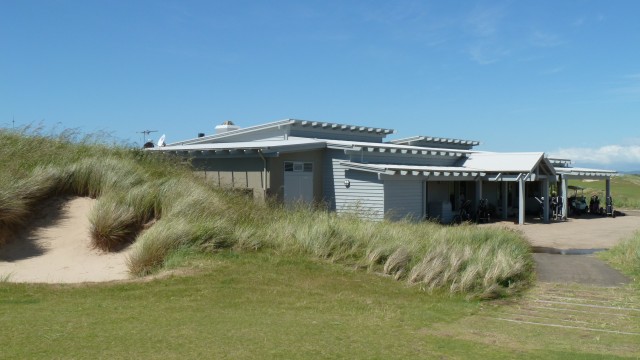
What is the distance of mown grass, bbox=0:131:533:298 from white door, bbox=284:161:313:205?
660cm


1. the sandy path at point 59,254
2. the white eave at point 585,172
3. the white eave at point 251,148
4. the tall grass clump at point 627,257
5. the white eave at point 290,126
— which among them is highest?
the white eave at point 290,126

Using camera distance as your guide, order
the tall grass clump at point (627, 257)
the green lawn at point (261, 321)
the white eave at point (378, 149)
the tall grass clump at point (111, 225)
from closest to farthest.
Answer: the green lawn at point (261, 321)
the tall grass clump at point (111, 225)
the tall grass clump at point (627, 257)
the white eave at point (378, 149)

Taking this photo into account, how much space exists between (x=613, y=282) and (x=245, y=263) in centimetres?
731

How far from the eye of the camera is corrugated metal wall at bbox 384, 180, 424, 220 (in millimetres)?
22828

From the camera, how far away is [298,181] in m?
23.7

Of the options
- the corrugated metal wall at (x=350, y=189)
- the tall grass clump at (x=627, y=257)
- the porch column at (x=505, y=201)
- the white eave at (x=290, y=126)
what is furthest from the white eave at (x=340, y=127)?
the tall grass clump at (x=627, y=257)

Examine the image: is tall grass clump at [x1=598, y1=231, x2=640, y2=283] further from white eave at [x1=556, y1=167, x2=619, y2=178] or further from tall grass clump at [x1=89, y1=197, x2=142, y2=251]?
white eave at [x1=556, y1=167, x2=619, y2=178]

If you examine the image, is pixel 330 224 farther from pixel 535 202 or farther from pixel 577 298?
pixel 535 202

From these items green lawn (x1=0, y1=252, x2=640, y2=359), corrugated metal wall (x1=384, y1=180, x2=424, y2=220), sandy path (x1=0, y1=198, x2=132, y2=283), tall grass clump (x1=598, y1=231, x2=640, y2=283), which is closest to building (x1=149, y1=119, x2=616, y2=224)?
corrugated metal wall (x1=384, y1=180, x2=424, y2=220)

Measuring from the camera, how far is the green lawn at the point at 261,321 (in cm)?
653

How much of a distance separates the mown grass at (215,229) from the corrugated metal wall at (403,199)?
6.48 metres

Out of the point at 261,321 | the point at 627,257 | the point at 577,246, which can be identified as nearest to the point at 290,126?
the point at 577,246

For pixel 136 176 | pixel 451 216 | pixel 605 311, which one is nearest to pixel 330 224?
pixel 136 176

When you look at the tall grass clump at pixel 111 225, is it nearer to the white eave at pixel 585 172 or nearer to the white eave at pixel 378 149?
the white eave at pixel 378 149
